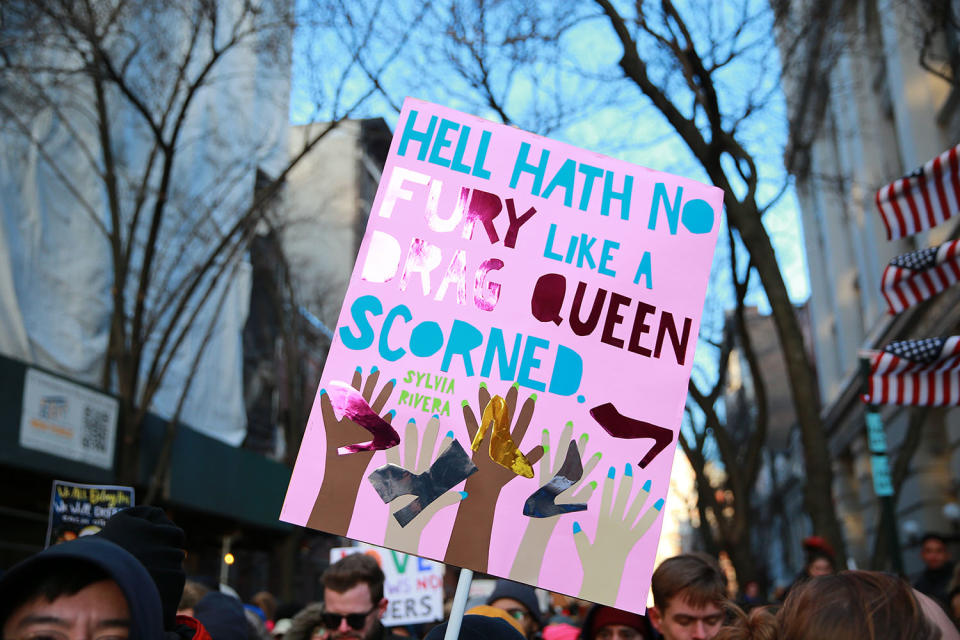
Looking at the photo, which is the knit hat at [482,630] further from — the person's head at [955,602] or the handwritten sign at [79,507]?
the person's head at [955,602]

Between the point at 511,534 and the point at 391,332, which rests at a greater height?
the point at 391,332

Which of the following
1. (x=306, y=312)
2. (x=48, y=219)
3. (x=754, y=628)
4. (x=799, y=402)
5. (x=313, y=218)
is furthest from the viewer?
(x=306, y=312)

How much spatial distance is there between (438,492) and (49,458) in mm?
11408

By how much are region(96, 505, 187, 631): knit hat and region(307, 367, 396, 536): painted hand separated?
39cm

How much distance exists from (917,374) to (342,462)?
19.3ft

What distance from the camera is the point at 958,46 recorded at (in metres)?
13.6

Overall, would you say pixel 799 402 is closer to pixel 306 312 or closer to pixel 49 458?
pixel 49 458

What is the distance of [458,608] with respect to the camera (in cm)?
288

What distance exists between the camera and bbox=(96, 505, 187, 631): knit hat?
8.48 ft

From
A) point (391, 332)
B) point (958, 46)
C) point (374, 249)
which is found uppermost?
Result: point (958, 46)

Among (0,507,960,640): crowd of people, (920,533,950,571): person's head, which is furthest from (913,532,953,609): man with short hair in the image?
(0,507,960,640): crowd of people

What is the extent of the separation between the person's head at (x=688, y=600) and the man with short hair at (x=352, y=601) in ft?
4.23

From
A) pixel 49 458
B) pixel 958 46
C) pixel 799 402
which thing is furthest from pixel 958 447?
pixel 49 458

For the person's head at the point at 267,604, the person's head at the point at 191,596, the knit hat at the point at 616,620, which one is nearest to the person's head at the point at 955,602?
the knit hat at the point at 616,620
